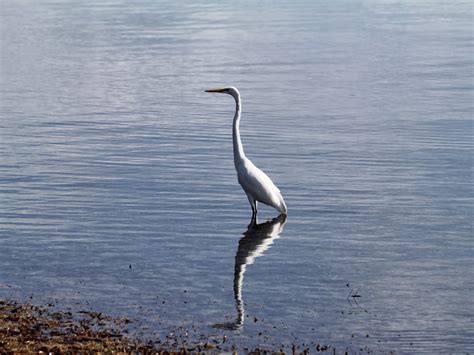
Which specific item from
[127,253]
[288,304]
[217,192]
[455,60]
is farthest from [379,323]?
[455,60]

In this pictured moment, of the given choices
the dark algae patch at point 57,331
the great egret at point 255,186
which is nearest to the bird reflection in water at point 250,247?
the great egret at point 255,186

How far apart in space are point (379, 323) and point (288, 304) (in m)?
1.70

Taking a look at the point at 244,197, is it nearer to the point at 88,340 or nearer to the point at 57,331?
the point at 57,331

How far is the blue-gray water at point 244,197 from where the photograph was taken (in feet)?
58.0

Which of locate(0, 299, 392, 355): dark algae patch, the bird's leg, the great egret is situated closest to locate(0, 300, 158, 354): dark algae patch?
locate(0, 299, 392, 355): dark algae patch

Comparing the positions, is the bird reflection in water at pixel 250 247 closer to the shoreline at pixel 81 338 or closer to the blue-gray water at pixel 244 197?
the blue-gray water at pixel 244 197

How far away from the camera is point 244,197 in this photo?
26656 millimetres

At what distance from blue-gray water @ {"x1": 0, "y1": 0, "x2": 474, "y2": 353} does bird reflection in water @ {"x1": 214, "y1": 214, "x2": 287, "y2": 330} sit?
0.09 meters

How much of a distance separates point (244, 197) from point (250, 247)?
4.89m

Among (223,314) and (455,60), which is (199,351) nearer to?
(223,314)

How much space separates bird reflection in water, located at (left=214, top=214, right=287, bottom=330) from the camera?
17281 mm

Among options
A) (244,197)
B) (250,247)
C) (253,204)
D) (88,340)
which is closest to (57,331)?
(88,340)

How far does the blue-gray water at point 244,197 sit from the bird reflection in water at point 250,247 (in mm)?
90

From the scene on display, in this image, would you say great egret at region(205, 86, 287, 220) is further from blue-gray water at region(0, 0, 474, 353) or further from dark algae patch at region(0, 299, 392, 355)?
dark algae patch at region(0, 299, 392, 355)
